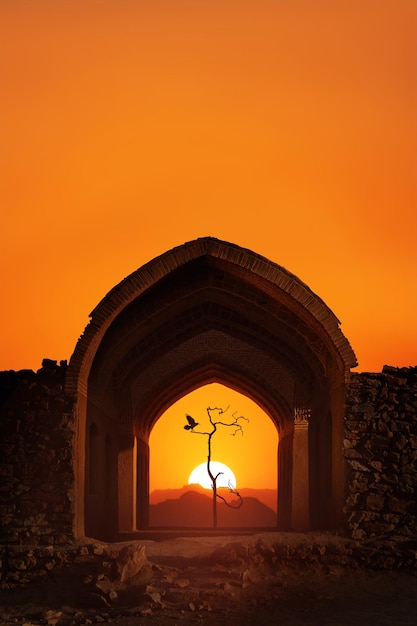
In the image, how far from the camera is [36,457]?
642 inches

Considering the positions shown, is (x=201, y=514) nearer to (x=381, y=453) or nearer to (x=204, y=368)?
(x=204, y=368)

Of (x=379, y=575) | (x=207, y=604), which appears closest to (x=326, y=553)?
(x=379, y=575)

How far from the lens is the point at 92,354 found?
16.9 m

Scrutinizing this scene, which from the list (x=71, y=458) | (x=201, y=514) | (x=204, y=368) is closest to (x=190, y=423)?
(x=204, y=368)

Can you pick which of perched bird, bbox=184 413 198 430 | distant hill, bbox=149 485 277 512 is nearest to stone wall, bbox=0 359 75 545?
perched bird, bbox=184 413 198 430

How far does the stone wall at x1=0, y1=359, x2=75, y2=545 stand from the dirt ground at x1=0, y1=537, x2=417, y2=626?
1229mm

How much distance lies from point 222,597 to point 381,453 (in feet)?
12.9

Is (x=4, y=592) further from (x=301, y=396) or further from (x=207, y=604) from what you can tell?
(x=301, y=396)

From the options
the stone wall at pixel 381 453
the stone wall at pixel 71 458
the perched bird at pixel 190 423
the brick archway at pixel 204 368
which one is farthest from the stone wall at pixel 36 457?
the perched bird at pixel 190 423

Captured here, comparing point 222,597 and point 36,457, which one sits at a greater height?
point 36,457

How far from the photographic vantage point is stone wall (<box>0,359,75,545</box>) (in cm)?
1605

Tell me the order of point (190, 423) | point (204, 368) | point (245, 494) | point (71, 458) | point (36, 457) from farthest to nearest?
point (245, 494)
point (190, 423)
point (204, 368)
point (36, 457)
point (71, 458)

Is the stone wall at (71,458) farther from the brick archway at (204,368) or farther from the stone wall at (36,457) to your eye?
the brick archway at (204,368)

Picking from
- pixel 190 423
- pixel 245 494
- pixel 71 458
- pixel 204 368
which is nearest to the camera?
pixel 71 458
